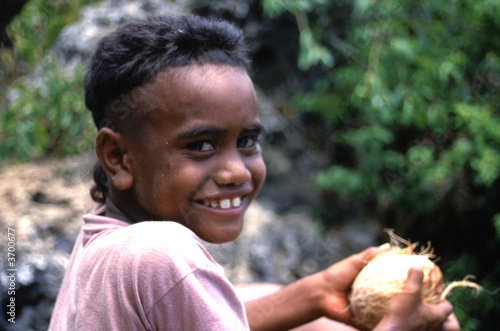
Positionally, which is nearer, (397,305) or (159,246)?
(159,246)

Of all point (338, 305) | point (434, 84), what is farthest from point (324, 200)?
point (338, 305)

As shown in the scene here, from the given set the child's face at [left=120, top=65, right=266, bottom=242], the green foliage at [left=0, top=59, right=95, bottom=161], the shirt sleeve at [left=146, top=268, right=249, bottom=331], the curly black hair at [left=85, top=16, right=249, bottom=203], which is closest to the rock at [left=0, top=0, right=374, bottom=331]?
the green foliage at [left=0, top=59, right=95, bottom=161]

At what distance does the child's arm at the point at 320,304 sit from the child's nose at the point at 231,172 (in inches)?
23.0

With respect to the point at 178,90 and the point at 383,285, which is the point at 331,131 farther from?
the point at 178,90

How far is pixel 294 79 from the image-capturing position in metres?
3.87

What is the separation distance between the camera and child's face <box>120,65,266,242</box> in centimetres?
133

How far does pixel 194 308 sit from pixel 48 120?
248cm

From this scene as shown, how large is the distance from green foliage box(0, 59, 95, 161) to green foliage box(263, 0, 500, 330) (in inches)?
49.1

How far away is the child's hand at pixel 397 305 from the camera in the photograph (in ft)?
4.92

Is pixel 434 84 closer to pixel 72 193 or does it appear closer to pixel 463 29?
pixel 463 29

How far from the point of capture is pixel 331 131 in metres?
3.83

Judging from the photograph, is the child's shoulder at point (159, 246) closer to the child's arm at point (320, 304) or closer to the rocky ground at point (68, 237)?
the child's arm at point (320, 304)

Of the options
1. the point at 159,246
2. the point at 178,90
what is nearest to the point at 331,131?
the point at 178,90

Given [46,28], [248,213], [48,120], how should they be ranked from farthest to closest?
1. [46,28]
2. [248,213]
3. [48,120]
